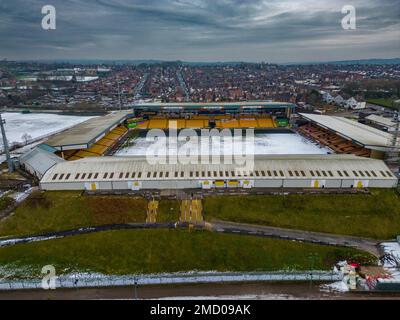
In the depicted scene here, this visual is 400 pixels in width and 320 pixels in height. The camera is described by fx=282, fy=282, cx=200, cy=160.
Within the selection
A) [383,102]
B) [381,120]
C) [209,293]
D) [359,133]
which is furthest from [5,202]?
[383,102]

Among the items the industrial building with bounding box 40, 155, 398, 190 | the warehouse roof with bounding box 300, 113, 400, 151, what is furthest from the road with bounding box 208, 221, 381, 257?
the warehouse roof with bounding box 300, 113, 400, 151

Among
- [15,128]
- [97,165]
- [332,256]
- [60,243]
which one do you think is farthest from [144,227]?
[15,128]

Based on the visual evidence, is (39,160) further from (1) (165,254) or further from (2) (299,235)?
(2) (299,235)

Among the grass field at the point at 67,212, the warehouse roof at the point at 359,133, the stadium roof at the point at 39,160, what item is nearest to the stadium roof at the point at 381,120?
the warehouse roof at the point at 359,133

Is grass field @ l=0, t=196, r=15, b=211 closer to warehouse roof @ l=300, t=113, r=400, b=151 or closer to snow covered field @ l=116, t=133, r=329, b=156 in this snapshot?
snow covered field @ l=116, t=133, r=329, b=156

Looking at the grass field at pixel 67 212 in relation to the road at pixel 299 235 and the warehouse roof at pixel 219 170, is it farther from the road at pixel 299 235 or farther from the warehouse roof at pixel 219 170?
the road at pixel 299 235

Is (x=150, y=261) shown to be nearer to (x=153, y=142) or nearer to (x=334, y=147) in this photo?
(x=153, y=142)

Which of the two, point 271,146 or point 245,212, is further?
point 271,146

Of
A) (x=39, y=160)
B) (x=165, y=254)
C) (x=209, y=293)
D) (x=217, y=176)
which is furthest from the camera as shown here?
(x=39, y=160)
